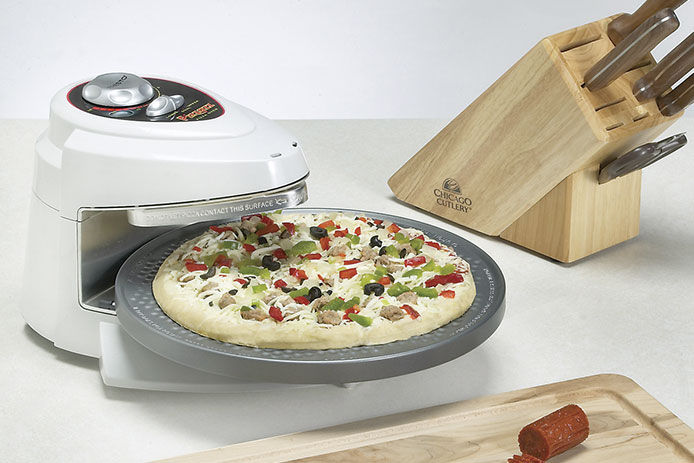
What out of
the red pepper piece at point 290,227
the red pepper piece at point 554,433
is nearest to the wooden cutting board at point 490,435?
the red pepper piece at point 554,433

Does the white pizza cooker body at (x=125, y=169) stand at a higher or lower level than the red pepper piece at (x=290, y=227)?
higher

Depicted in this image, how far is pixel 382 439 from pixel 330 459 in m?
0.09

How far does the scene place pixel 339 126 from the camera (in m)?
3.02

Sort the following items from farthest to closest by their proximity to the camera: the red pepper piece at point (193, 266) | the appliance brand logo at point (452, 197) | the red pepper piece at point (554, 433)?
1. the appliance brand logo at point (452, 197)
2. the red pepper piece at point (193, 266)
3. the red pepper piece at point (554, 433)

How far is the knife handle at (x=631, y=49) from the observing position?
74.2 inches

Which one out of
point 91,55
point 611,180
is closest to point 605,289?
point 611,180

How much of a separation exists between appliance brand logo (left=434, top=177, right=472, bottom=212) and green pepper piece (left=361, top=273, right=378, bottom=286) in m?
0.74

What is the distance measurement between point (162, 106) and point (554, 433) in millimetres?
792

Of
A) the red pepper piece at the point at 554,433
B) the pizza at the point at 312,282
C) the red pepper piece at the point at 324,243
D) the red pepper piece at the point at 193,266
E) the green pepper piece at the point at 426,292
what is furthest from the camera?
the red pepper piece at the point at 324,243

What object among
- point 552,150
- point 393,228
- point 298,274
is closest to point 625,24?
point 552,150

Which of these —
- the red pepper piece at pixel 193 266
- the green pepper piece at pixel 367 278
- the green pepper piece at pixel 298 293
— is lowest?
the red pepper piece at pixel 193 266

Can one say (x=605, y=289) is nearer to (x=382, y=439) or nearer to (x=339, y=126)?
(x=382, y=439)

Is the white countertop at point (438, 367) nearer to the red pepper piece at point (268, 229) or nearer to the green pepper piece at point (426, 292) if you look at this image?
the green pepper piece at point (426, 292)

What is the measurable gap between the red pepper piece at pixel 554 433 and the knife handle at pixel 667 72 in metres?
0.91
